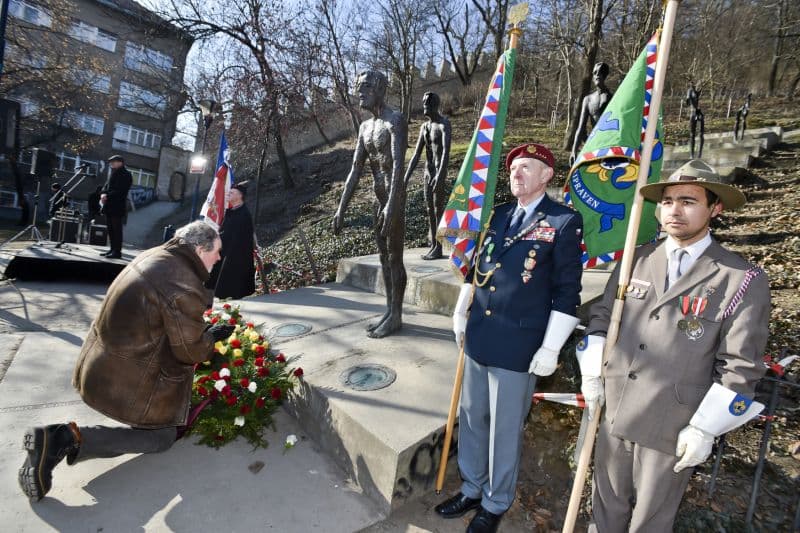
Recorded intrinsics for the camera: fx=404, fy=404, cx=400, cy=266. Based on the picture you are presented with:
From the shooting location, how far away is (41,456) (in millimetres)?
2389

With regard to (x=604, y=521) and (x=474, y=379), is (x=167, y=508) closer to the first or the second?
(x=474, y=379)

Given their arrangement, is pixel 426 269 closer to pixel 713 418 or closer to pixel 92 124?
pixel 713 418

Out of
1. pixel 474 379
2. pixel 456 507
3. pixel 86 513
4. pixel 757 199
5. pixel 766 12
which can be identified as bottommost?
pixel 86 513

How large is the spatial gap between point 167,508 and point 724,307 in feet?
10.6

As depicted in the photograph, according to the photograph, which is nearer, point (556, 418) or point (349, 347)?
point (556, 418)

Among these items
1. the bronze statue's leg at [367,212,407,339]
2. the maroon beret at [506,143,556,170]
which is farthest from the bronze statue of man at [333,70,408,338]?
the maroon beret at [506,143,556,170]

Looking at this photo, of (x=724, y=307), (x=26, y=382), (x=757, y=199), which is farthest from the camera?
(x=757, y=199)

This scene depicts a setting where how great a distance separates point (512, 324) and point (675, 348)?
0.80 metres

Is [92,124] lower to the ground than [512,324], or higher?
higher

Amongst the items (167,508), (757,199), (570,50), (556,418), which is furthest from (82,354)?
(570,50)

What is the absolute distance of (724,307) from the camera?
1.74 meters

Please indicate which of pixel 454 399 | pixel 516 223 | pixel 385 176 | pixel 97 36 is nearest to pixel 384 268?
pixel 385 176

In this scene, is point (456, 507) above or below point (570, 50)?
below

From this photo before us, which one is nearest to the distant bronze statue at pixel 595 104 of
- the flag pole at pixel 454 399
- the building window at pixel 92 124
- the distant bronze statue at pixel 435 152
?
the distant bronze statue at pixel 435 152
